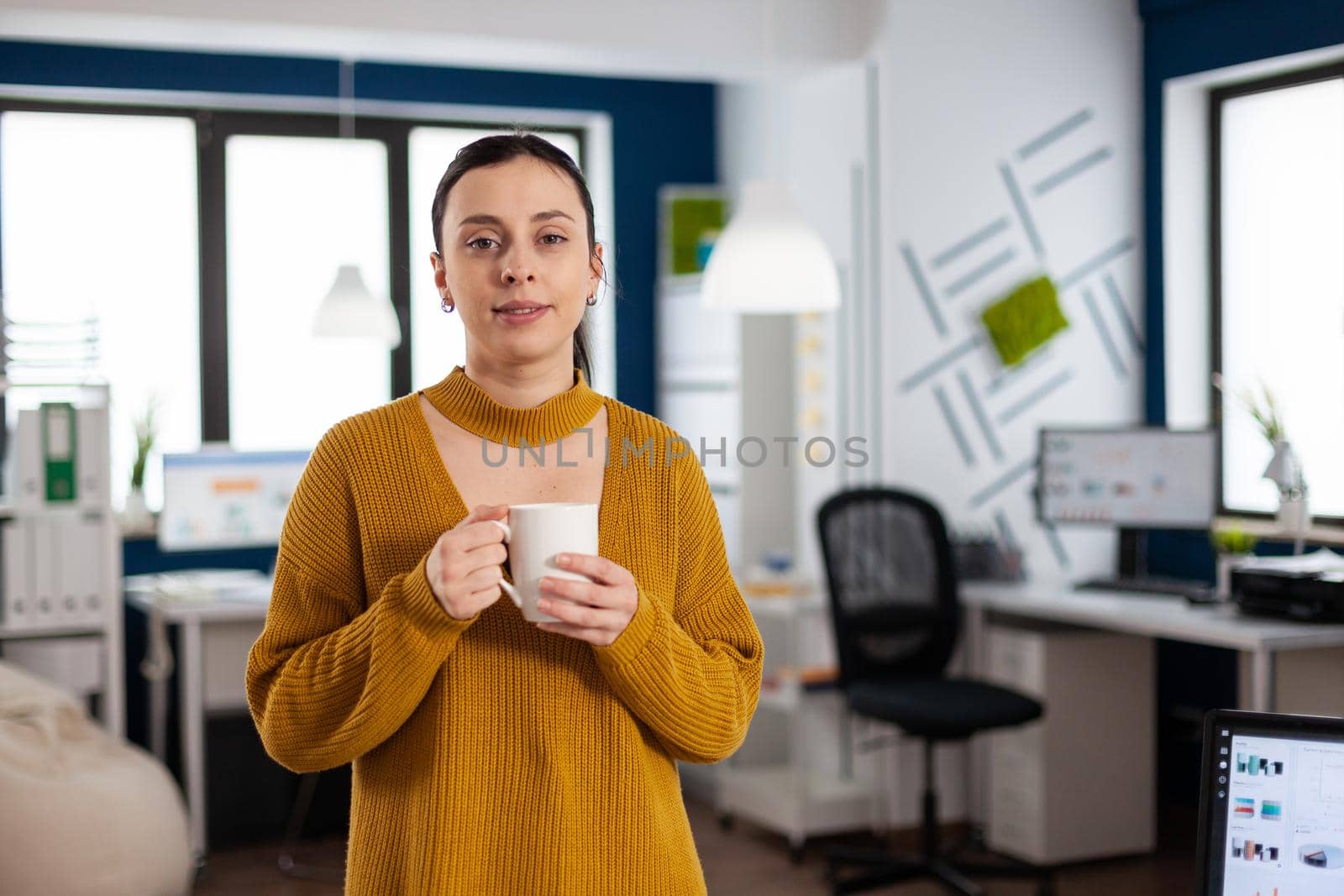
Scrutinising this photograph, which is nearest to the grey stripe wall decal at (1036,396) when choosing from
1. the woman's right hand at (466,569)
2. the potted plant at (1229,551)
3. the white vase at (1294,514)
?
the potted plant at (1229,551)

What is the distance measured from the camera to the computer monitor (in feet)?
15.5

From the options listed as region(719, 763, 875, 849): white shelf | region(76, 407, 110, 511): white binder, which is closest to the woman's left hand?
region(719, 763, 875, 849): white shelf

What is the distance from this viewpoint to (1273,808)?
128 centimetres

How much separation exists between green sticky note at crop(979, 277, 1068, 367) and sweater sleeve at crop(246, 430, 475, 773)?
148 inches

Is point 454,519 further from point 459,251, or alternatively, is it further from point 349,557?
point 459,251

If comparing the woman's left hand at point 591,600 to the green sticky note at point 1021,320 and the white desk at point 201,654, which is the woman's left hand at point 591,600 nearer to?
the white desk at point 201,654

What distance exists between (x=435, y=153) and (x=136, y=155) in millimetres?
1174

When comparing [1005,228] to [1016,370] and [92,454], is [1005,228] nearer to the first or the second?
[1016,370]

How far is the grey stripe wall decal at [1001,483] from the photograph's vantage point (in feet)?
15.6

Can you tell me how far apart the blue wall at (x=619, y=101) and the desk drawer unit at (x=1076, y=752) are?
2.39 metres

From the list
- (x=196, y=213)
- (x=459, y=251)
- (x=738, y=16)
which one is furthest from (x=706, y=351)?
(x=459, y=251)

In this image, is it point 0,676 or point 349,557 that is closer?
point 349,557

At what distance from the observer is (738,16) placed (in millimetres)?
4602

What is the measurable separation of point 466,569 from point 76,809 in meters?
2.91
